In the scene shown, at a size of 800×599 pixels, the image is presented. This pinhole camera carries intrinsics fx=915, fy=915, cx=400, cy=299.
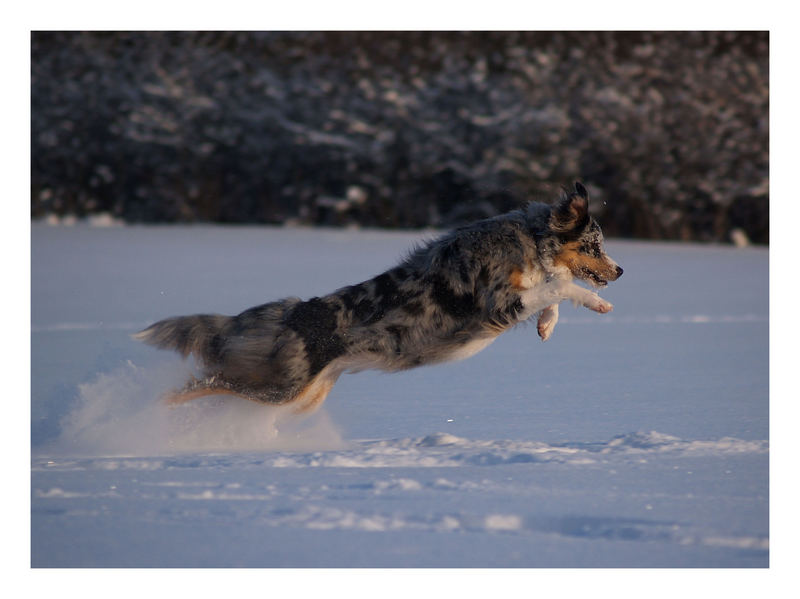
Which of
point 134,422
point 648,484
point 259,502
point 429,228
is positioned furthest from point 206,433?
point 429,228

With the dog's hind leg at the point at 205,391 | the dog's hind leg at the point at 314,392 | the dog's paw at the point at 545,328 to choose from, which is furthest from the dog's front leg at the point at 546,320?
the dog's hind leg at the point at 205,391

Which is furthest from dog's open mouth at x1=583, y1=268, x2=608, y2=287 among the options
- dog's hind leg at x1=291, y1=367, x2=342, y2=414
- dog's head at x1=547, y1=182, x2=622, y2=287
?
dog's hind leg at x1=291, y1=367, x2=342, y2=414

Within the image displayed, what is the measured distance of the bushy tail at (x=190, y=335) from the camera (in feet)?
18.3

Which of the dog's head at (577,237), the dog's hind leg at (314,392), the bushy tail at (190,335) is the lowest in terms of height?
the dog's hind leg at (314,392)

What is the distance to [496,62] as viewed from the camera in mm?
15352

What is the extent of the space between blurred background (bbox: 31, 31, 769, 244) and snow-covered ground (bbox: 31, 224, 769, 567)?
20.2 feet

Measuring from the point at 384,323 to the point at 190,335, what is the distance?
47.3 inches

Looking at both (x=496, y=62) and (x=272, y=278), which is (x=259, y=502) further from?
(x=496, y=62)

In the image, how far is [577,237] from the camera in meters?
5.82

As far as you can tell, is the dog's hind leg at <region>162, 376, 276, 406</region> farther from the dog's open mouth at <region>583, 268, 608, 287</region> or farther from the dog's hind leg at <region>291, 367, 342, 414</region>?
the dog's open mouth at <region>583, 268, 608, 287</region>

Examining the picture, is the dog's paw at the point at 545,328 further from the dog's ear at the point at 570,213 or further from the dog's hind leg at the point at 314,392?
the dog's hind leg at the point at 314,392
